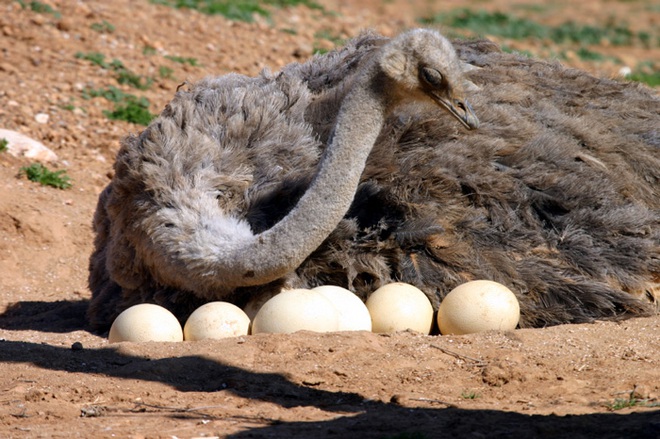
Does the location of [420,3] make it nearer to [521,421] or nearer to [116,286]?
[116,286]

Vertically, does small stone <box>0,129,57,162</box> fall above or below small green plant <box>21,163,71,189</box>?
above

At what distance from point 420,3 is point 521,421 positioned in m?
19.3

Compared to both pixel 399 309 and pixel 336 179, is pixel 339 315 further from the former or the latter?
pixel 336 179

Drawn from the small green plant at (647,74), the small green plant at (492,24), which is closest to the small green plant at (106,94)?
the small green plant at (647,74)

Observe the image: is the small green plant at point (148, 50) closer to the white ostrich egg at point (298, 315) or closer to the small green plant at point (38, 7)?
the small green plant at point (38, 7)

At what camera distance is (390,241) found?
6.10m

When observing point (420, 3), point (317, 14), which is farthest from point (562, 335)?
point (420, 3)

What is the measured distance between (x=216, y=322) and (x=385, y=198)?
1.21 m

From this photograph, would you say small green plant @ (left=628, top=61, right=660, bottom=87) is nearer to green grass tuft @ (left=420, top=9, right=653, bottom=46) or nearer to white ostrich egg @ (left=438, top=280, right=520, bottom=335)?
green grass tuft @ (left=420, top=9, right=653, bottom=46)

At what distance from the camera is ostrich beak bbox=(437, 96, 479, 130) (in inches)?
217

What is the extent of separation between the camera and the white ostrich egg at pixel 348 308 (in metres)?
5.70

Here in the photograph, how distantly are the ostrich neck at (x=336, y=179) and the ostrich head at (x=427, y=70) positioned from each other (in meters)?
0.11

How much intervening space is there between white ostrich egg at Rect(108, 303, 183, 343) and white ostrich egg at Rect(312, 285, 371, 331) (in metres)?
0.78

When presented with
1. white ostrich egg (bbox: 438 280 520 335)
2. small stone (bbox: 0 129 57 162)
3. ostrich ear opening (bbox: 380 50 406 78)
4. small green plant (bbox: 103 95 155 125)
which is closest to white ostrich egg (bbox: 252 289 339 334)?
white ostrich egg (bbox: 438 280 520 335)
